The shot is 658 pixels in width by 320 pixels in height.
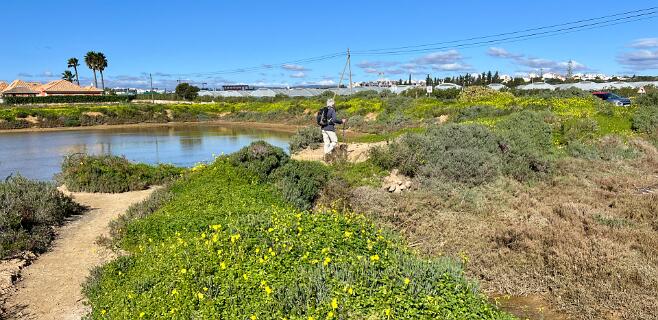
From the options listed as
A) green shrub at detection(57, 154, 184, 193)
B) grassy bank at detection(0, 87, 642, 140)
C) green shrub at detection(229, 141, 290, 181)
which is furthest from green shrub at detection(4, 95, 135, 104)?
green shrub at detection(229, 141, 290, 181)

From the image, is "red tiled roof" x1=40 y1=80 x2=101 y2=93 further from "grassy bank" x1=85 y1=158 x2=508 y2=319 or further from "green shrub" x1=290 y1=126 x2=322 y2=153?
"grassy bank" x1=85 y1=158 x2=508 y2=319

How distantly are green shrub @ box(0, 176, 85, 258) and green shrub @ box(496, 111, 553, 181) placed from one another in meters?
10.9

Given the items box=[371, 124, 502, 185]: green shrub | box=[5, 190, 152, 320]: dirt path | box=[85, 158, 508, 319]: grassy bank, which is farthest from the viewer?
box=[371, 124, 502, 185]: green shrub

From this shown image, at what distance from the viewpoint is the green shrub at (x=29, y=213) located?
8.51 meters

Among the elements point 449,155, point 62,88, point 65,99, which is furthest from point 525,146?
point 62,88

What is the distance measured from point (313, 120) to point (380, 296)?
40.8 metres

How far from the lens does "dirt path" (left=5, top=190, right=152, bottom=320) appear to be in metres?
6.46

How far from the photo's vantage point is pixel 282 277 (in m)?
5.10

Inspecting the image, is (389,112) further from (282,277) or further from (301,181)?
(282,277)

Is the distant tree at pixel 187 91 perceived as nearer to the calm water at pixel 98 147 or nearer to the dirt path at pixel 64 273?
the calm water at pixel 98 147

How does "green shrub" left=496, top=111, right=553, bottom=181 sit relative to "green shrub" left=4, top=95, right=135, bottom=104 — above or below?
below

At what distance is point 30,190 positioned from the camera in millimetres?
10633

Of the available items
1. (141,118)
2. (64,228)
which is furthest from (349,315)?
(141,118)

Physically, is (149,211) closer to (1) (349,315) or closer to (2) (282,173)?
(2) (282,173)
